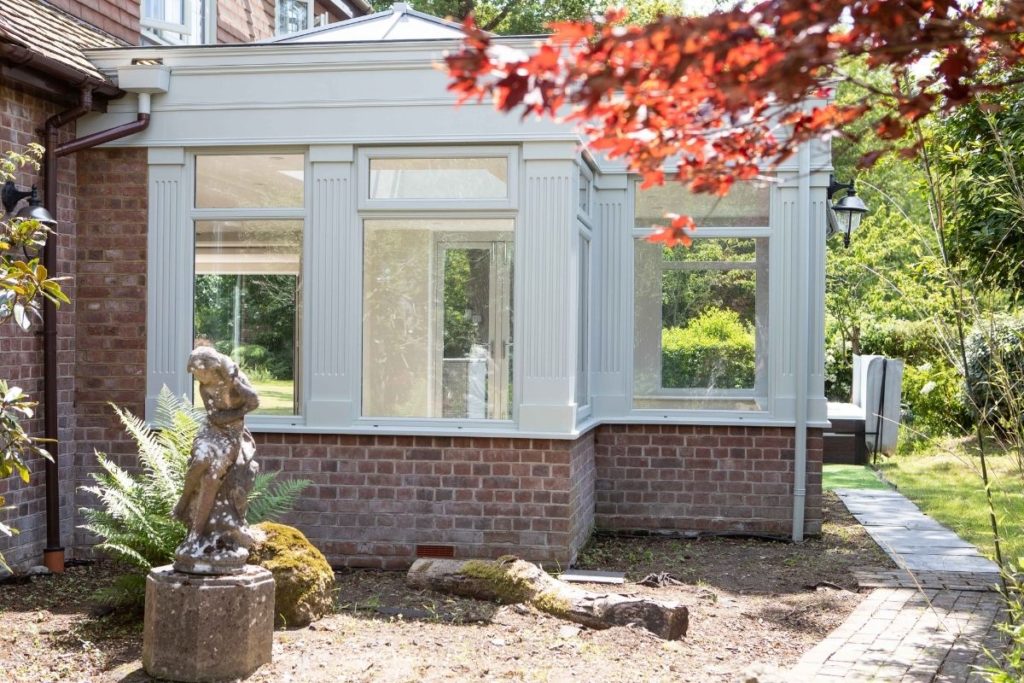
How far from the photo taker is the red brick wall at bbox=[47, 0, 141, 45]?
32.7 feet

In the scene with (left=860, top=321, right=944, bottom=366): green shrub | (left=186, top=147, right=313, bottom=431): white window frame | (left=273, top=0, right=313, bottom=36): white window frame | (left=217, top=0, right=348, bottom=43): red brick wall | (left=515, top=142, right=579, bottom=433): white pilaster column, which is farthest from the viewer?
(left=860, top=321, right=944, bottom=366): green shrub

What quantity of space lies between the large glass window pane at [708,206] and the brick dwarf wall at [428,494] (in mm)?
2523

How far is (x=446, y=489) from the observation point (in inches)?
333

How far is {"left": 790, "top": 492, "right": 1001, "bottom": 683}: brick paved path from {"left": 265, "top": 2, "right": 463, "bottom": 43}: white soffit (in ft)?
16.8

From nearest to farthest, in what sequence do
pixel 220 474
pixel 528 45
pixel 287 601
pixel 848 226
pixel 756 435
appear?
pixel 220 474, pixel 287 601, pixel 528 45, pixel 756 435, pixel 848 226

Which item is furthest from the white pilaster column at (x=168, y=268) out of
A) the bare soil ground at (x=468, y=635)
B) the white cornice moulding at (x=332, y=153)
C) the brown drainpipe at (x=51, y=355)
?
the bare soil ground at (x=468, y=635)

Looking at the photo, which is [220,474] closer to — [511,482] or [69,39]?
[511,482]

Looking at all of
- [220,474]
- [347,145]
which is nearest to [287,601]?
[220,474]

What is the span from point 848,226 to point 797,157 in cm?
173

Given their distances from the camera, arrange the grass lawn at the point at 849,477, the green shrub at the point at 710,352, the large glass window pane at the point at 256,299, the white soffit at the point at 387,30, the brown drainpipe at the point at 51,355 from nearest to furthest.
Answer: the brown drainpipe at the point at 51,355 < the large glass window pane at the point at 256,299 < the white soffit at the point at 387,30 < the green shrub at the point at 710,352 < the grass lawn at the point at 849,477

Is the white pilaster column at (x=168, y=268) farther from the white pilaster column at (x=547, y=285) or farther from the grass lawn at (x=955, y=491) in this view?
the grass lawn at (x=955, y=491)

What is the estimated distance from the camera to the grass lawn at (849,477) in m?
13.9

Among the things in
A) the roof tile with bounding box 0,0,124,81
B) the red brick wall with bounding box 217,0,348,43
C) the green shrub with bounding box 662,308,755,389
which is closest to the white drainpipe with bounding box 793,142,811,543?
the green shrub with bounding box 662,308,755,389

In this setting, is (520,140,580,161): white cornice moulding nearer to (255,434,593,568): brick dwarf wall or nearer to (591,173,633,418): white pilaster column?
(591,173,633,418): white pilaster column
